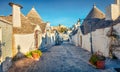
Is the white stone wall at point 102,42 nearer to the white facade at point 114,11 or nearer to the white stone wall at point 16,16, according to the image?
the white facade at point 114,11

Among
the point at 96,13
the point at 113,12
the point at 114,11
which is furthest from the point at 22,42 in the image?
the point at 96,13

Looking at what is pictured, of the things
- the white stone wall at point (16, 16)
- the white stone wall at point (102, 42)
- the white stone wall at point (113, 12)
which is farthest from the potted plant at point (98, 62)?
the white stone wall at point (16, 16)

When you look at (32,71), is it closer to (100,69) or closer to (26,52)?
(100,69)

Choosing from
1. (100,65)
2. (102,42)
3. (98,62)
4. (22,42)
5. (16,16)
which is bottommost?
(100,65)

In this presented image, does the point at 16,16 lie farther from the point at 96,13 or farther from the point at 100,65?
the point at 96,13

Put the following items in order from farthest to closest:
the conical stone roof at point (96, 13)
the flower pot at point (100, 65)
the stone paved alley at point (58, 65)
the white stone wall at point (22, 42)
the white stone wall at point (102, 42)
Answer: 1. the conical stone roof at point (96, 13)
2. the white stone wall at point (102, 42)
3. the white stone wall at point (22, 42)
4. the flower pot at point (100, 65)
5. the stone paved alley at point (58, 65)

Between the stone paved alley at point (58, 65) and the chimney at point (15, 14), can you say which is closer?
the stone paved alley at point (58, 65)

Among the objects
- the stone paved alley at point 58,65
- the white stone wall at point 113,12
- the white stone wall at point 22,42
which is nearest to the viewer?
the stone paved alley at point 58,65

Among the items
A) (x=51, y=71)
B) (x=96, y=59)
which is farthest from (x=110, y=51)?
(x=51, y=71)

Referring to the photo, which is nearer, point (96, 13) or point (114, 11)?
point (114, 11)

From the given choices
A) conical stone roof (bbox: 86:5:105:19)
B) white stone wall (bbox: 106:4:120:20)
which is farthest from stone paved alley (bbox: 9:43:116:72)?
conical stone roof (bbox: 86:5:105:19)

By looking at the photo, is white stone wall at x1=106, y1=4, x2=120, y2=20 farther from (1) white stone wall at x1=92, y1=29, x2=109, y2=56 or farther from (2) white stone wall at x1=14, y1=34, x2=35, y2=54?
(2) white stone wall at x1=14, y1=34, x2=35, y2=54

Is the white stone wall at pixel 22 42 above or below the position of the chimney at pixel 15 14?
below

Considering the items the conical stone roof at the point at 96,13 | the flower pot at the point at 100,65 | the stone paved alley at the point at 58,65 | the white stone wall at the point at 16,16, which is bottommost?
the stone paved alley at the point at 58,65
